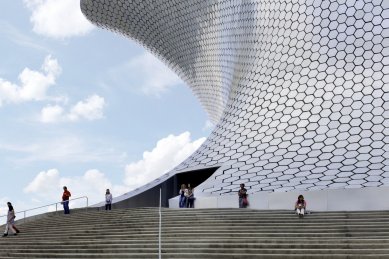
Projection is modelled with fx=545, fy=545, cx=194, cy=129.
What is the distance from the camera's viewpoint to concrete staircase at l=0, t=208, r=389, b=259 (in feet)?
25.5

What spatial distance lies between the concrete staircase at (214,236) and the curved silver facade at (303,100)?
321 cm

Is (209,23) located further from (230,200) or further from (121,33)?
(230,200)

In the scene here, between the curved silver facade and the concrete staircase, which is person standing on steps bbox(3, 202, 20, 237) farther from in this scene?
the curved silver facade

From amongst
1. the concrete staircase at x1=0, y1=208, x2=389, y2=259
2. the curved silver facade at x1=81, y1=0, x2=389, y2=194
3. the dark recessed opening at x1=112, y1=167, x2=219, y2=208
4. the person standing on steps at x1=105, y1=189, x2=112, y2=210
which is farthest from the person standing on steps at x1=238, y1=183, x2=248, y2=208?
the dark recessed opening at x1=112, y1=167, x2=219, y2=208

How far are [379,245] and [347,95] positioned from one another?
802 cm

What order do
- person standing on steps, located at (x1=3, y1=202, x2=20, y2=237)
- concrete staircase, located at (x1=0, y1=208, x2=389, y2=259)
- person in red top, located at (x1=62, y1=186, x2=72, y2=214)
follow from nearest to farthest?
concrete staircase, located at (x1=0, y1=208, x2=389, y2=259)
person standing on steps, located at (x1=3, y1=202, x2=20, y2=237)
person in red top, located at (x1=62, y1=186, x2=72, y2=214)

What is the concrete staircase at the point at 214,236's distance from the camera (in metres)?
7.77

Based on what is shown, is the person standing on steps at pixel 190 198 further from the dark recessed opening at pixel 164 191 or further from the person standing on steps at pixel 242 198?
the dark recessed opening at pixel 164 191

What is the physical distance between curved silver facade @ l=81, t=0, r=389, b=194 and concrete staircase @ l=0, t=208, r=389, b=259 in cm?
321

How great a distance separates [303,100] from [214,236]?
25.8 feet

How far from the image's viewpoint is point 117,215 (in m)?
11.6

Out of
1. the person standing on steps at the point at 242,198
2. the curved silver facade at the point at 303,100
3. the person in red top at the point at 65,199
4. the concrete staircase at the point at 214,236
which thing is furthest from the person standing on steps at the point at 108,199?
the person standing on steps at the point at 242,198

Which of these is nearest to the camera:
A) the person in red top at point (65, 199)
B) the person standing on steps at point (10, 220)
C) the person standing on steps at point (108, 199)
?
the person standing on steps at point (10, 220)

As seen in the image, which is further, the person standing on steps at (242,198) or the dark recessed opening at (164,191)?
the dark recessed opening at (164,191)
